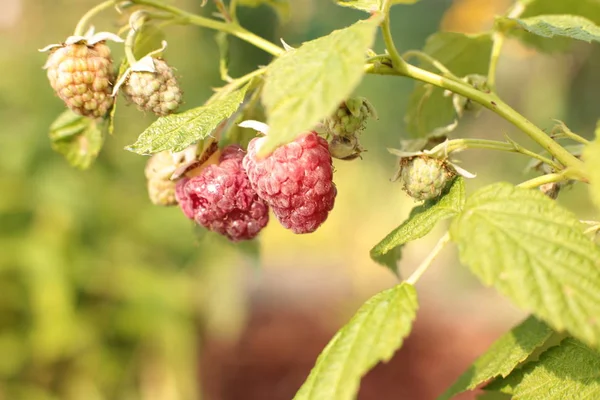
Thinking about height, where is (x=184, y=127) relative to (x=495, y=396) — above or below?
above

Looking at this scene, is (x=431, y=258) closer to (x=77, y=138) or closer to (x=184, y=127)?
(x=184, y=127)

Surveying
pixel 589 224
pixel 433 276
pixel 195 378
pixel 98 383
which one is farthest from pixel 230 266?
pixel 589 224

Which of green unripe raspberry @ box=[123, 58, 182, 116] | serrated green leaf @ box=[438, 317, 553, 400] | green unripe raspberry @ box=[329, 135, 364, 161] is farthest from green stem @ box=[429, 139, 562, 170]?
green unripe raspberry @ box=[123, 58, 182, 116]

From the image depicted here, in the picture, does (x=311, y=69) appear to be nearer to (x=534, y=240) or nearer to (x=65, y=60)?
(x=534, y=240)

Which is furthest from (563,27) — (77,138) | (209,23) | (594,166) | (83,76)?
(77,138)

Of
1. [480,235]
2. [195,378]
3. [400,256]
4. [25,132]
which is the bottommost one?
[195,378]

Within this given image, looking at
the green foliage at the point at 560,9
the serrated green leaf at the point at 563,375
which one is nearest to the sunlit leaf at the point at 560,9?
the green foliage at the point at 560,9
